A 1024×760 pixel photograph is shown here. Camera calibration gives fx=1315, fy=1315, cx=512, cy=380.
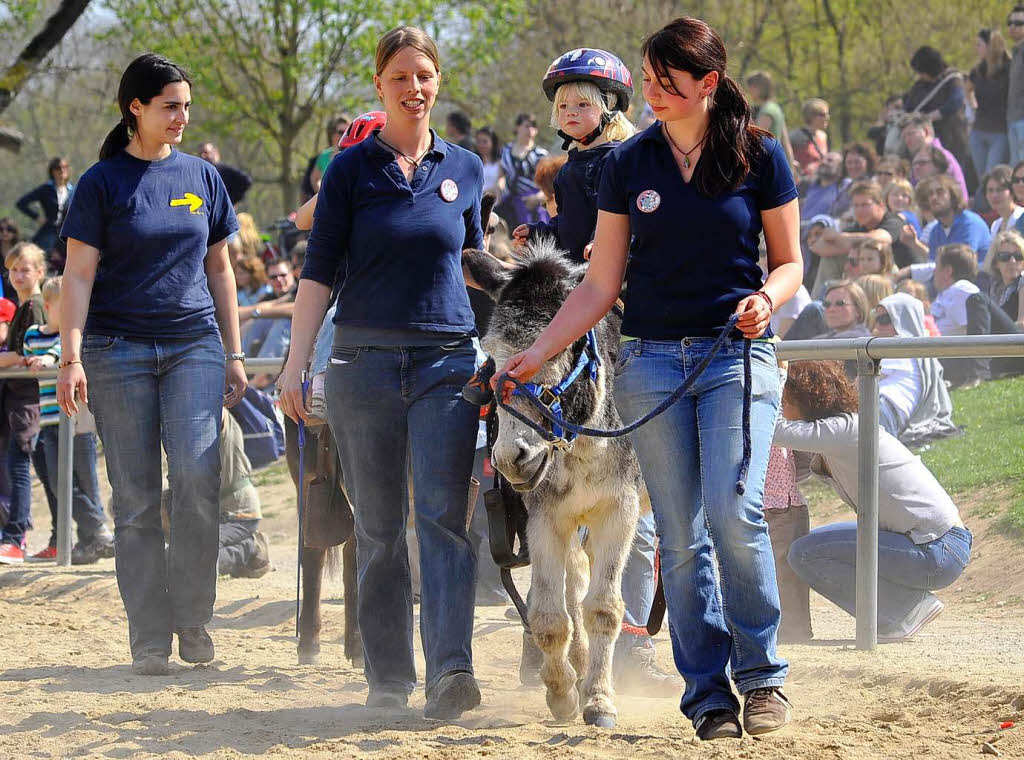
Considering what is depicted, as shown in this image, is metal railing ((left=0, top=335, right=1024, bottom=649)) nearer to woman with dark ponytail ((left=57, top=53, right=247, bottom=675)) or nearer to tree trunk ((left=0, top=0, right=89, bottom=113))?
woman with dark ponytail ((left=57, top=53, right=247, bottom=675))

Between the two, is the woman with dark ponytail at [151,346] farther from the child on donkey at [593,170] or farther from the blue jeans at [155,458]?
the child on donkey at [593,170]

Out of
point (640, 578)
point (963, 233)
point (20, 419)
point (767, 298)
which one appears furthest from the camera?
point (963, 233)

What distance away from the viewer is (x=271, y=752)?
14.8ft

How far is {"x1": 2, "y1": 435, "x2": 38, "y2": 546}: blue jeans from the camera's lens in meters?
10.1

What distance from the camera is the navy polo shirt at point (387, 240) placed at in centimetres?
499

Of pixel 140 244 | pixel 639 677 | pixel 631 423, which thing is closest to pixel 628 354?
pixel 631 423

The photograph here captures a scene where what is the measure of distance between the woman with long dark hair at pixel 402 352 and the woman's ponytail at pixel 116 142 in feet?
5.02

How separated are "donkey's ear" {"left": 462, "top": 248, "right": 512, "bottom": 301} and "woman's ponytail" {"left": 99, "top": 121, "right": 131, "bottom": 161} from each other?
1963mm

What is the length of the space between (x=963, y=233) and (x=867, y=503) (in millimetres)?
6020

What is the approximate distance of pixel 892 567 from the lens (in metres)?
6.25

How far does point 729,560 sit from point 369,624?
1637 mm

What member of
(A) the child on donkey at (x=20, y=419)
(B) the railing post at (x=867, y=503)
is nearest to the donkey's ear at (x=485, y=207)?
(B) the railing post at (x=867, y=503)

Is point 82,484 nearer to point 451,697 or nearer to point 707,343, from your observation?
point 451,697

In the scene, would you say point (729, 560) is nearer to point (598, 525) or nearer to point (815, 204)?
point (598, 525)
